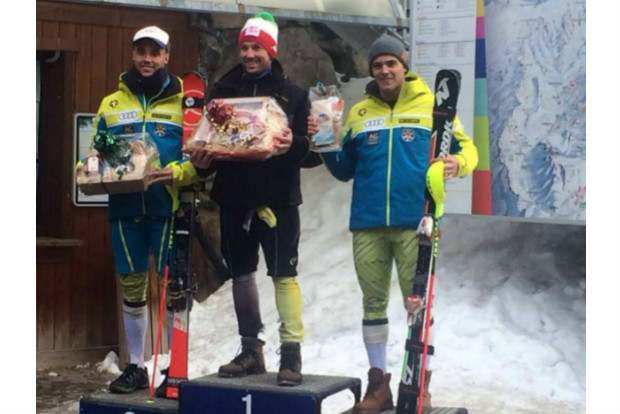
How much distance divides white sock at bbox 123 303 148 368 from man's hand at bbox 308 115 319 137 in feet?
4.70

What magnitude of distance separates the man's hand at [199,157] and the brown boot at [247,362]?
939mm

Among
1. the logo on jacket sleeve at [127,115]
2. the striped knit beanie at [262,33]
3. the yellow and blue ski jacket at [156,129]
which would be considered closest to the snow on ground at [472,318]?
the yellow and blue ski jacket at [156,129]

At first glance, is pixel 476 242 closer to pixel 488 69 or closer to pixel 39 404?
pixel 488 69

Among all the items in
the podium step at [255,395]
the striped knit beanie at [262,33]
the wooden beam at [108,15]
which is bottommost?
the podium step at [255,395]

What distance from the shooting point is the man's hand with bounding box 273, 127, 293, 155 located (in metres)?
5.99

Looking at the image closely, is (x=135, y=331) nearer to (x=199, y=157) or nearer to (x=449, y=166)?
(x=199, y=157)

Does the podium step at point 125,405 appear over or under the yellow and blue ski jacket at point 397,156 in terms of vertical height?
under

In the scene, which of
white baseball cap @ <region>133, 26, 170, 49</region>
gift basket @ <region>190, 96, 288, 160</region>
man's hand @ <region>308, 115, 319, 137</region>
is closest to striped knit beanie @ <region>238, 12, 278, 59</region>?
gift basket @ <region>190, 96, 288, 160</region>

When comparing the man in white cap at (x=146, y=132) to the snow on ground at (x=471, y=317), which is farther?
the snow on ground at (x=471, y=317)

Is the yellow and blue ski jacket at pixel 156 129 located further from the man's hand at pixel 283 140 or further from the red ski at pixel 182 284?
the man's hand at pixel 283 140

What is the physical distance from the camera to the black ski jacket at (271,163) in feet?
20.3

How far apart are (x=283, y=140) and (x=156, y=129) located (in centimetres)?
85

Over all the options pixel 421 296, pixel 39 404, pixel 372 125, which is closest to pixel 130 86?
pixel 372 125

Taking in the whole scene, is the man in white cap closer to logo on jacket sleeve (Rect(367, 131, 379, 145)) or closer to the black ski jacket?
the black ski jacket
